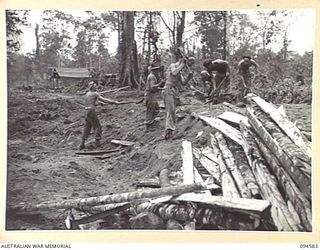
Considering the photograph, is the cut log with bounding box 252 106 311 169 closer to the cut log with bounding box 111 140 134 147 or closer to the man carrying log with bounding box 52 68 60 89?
the cut log with bounding box 111 140 134 147

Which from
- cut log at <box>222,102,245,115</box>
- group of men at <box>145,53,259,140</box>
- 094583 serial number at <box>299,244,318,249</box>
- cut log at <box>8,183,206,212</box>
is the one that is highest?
group of men at <box>145,53,259,140</box>

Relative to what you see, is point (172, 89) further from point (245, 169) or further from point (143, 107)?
point (245, 169)

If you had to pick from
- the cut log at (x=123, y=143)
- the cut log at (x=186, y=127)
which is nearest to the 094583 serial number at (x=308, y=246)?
the cut log at (x=186, y=127)

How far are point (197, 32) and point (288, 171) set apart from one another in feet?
1.72

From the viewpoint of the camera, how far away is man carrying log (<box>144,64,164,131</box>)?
177cm

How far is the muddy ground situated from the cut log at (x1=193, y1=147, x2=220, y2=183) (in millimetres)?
40

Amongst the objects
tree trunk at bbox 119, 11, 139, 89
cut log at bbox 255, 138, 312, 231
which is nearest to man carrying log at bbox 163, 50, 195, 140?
tree trunk at bbox 119, 11, 139, 89

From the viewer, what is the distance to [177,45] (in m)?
1.75

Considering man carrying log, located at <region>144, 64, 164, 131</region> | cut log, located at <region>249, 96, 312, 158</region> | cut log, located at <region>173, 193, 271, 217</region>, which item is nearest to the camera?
cut log, located at <region>173, 193, 271, 217</region>

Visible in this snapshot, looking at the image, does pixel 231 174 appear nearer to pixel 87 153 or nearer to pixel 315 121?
pixel 315 121

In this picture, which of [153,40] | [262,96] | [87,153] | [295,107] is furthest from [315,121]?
[87,153]

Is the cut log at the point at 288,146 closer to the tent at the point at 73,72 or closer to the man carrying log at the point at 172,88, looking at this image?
the man carrying log at the point at 172,88

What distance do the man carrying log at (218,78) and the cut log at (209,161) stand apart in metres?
0.17

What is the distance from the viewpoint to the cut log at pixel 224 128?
Result: 1712mm
